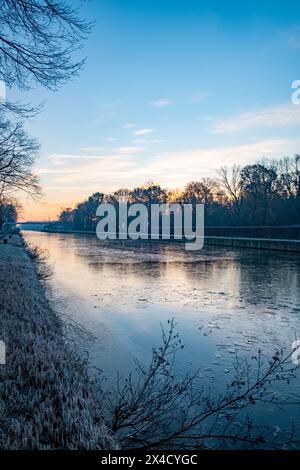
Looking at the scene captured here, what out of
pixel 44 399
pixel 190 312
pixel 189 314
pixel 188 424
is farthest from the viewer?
pixel 190 312

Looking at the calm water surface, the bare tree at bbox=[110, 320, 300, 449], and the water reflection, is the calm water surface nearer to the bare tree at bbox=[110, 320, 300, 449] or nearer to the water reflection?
the water reflection

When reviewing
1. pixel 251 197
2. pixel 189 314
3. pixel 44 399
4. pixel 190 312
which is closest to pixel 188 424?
pixel 44 399

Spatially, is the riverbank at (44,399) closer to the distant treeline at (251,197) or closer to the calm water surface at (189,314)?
the calm water surface at (189,314)

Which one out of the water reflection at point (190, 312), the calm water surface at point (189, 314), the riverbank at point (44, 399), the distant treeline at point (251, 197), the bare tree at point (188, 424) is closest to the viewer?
the riverbank at point (44, 399)

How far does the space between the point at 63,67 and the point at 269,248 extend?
127ft

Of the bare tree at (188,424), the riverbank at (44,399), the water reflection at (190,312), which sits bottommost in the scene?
the water reflection at (190,312)

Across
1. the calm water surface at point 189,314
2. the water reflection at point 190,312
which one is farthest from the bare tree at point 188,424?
the water reflection at point 190,312

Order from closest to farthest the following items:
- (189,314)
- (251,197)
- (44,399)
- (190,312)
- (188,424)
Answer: (44,399) → (188,424) → (189,314) → (190,312) → (251,197)

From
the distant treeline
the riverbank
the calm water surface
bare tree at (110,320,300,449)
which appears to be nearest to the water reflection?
the calm water surface

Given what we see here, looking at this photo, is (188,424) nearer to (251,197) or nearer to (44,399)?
(44,399)

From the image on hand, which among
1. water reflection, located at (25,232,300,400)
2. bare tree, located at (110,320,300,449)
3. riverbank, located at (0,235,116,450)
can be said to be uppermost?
riverbank, located at (0,235,116,450)

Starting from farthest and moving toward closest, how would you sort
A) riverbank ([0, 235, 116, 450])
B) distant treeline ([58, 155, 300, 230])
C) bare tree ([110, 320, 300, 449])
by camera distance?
1. distant treeline ([58, 155, 300, 230])
2. bare tree ([110, 320, 300, 449])
3. riverbank ([0, 235, 116, 450])

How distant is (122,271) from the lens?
2205 cm
